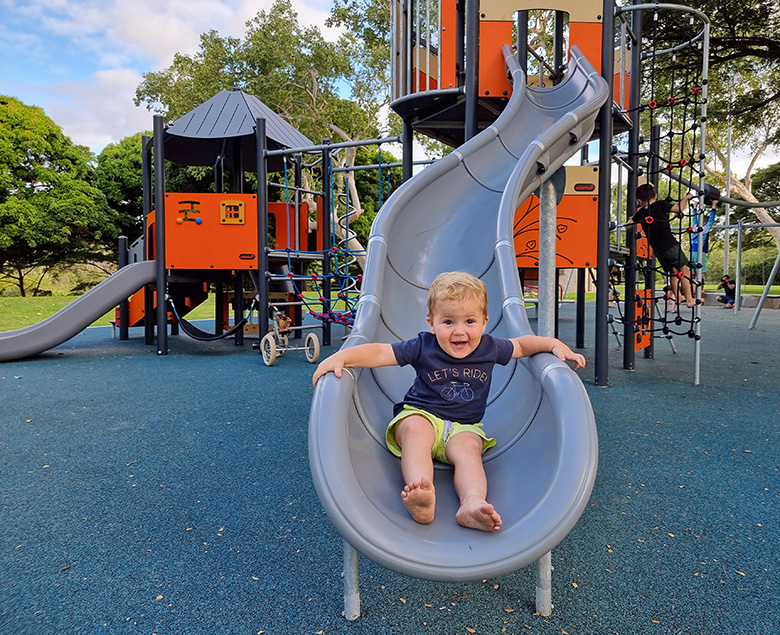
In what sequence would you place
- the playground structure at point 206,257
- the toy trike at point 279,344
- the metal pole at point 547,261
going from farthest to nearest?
1. the playground structure at point 206,257
2. the toy trike at point 279,344
3. the metal pole at point 547,261

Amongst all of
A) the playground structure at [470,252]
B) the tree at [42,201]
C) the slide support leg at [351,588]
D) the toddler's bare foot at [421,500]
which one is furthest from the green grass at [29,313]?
the toddler's bare foot at [421,500]

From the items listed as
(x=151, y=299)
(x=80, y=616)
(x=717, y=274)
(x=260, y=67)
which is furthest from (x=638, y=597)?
(x=717, y=274)

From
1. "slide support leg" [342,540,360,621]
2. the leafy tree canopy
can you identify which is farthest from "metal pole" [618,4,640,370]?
the leafy tree canopy

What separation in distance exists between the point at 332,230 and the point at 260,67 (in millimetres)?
9603

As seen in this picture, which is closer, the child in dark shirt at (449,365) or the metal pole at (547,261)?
the child in dark shirt at (449,365)

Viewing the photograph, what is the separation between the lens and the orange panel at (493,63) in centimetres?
452

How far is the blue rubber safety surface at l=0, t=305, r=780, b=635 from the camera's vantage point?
1462 millimetres

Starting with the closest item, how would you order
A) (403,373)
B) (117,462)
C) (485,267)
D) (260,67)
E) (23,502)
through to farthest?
(23,502)
(403,373)
(117,462)
(485,267)
(260,67)

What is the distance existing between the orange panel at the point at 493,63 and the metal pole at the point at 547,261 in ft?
4.69

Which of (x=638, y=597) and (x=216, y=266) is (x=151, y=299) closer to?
(x=216, y=266)

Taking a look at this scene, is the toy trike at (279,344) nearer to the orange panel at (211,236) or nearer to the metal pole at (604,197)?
the orange panel at (211,236)

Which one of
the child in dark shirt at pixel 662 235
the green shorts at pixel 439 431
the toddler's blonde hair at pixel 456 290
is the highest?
the child in dark shirt at pixel 662 235

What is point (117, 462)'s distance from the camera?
271cm

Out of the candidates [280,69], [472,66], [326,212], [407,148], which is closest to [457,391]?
[472,66]
